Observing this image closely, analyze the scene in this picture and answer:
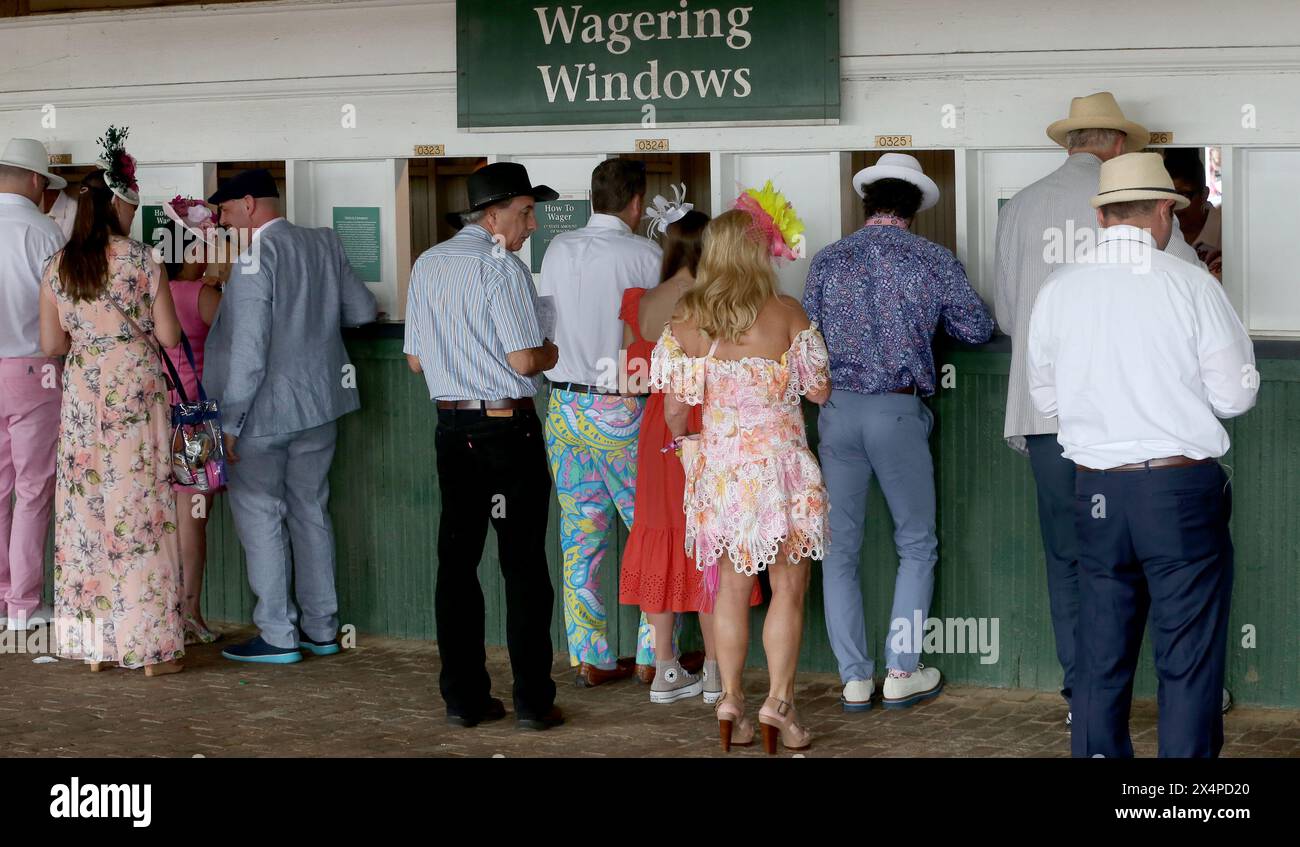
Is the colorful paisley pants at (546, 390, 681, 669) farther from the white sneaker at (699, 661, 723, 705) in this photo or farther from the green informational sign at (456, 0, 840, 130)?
the green informational sign at (456, 0, 840, 130)

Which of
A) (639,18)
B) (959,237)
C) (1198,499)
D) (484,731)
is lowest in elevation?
(484,731)

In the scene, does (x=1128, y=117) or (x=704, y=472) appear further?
(x=1128, y=117)

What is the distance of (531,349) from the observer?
648 cm

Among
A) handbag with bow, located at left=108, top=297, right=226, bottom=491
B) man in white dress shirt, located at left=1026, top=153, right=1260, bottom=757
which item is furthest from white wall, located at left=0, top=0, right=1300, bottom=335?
man in white dress shirt, located at left=1026, top=153, right=1260, bottom=757

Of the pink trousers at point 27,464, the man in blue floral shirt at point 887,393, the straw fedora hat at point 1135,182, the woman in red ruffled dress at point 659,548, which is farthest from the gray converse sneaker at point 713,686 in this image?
the pink trousers at point 27,464

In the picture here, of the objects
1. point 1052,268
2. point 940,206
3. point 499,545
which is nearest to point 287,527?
point 499,545

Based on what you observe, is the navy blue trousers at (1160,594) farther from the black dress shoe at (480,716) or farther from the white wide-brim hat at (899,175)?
the black dress shoe at (480,716)

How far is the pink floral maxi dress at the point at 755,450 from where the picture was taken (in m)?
6.11

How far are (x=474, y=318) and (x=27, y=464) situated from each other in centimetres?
292

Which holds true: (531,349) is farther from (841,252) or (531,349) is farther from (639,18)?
(639,18)

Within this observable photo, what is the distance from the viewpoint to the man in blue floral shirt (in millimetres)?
6738

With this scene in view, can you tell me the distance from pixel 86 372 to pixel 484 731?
93.9 inches

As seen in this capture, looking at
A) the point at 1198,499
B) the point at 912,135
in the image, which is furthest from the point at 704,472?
the point at 912,135

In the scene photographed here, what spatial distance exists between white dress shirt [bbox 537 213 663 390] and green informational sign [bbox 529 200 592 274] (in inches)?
38.4
